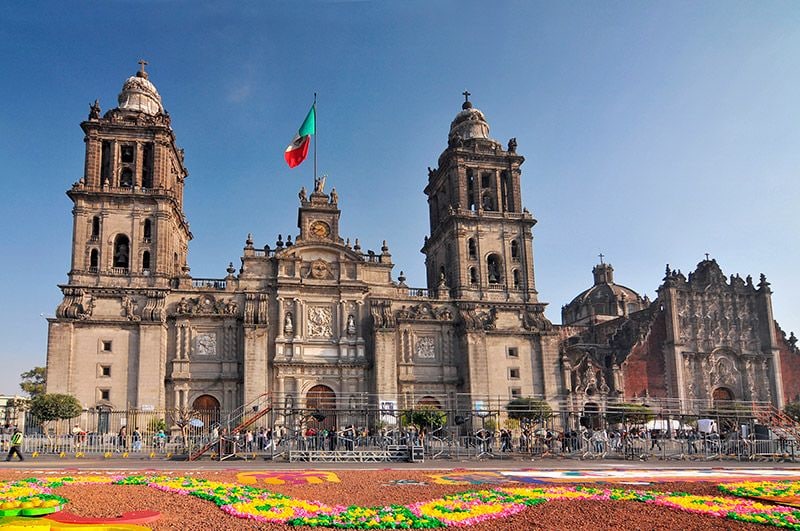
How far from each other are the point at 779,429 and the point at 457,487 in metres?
31.5

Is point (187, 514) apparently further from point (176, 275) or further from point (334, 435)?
point (176, 275)

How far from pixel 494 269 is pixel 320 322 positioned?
14906 mm

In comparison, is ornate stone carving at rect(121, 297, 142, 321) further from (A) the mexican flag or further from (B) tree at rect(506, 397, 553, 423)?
(B) tree at rect(506, 397, 553, 423)

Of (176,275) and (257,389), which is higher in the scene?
(176,275)

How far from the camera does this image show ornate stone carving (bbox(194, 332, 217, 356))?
51.0 metres

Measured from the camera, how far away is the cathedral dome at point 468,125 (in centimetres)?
6172

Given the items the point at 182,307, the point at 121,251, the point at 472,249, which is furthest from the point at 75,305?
the point at 472,249

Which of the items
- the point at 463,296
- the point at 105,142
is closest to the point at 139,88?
the point at 105,142

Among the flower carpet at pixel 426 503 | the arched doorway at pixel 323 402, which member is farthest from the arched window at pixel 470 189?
the flower carpet at pixel 426 503

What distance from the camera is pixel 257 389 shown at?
163ft

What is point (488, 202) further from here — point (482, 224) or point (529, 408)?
point (529, 408)

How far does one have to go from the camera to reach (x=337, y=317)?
2101 inches

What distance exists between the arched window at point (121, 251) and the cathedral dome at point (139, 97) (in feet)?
34.4

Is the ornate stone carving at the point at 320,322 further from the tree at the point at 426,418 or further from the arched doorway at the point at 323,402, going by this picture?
the tree at the point at 426,418
